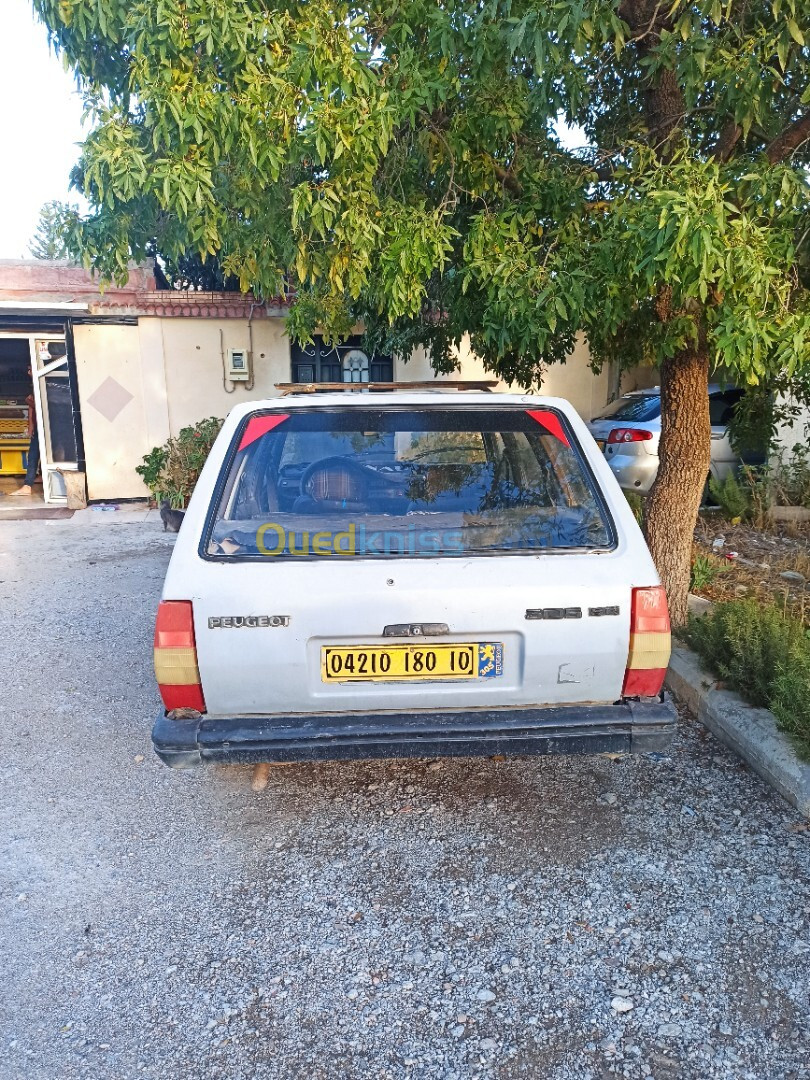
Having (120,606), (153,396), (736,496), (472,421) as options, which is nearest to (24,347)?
(153,396)

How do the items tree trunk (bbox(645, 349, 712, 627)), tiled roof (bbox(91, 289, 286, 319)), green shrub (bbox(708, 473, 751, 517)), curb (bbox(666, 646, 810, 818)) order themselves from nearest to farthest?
curb (bbox(666, 646, 810, 818))
tree trunk (bbox(645, 349, 712, 627))
green shrub (bbox(708, 473, 751, 517))
tiled roof (bbox(91, 289, 286, 319))

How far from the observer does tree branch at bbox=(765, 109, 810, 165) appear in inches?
160

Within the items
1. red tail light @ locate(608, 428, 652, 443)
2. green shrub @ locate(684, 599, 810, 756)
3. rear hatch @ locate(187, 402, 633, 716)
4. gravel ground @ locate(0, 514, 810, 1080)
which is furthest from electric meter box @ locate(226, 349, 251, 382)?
rear hatch @ locate(187, 402, 633, 716)

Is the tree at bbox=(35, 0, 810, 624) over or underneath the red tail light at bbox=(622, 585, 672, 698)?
over

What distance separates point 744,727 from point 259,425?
2.70 m

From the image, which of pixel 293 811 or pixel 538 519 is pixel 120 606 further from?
pixel 538 519

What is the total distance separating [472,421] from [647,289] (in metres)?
1.29

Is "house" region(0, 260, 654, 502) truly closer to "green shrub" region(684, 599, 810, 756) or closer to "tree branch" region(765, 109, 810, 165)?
"tree branch" region(765, 109, 810, 165)

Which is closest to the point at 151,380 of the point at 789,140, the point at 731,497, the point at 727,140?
the point at 731,497

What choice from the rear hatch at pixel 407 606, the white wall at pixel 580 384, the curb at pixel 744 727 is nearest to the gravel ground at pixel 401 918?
the curb at pixel 744 727

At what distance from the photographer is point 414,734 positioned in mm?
2578

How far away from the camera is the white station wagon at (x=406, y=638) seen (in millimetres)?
2545

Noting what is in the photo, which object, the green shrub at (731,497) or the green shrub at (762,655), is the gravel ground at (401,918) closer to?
the green shrub at (762,655)

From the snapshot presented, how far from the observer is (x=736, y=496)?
312 inches
